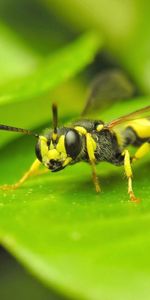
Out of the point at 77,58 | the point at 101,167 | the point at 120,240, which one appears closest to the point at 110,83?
the point at 77,58

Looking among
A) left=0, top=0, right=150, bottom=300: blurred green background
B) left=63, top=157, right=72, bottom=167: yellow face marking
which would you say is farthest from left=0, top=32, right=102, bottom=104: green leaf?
left=63, top=157, right=72, bottom=167: yellow face marking

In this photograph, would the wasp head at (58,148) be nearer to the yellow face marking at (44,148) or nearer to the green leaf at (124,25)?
the yellow face marking at (44,148)

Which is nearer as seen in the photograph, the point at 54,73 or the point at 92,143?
the point at 92,143

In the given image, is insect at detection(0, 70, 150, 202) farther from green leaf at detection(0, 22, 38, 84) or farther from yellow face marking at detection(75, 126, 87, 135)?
green leaf at detection(0, 22, 38, 84)

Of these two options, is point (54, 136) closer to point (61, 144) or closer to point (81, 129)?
point (61, 144)

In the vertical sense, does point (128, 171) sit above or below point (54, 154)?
below

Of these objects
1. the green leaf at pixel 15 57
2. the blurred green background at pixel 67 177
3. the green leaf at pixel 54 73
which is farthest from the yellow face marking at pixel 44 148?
the green leaf at pixel 15 57

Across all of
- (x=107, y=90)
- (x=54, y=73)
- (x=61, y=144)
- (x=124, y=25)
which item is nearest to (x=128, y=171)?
(x=61, y=144)
